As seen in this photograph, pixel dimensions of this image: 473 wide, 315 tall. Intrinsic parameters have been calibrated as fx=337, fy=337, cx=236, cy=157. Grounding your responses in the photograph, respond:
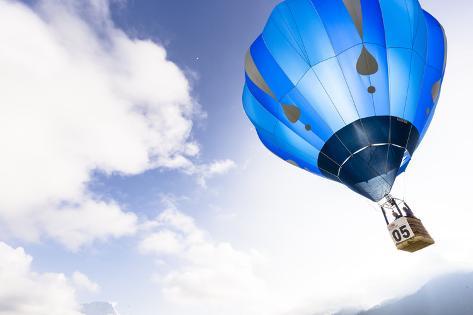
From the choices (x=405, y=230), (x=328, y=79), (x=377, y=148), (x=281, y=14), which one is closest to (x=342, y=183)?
(x=377, y=148)

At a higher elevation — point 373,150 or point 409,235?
point 373,150

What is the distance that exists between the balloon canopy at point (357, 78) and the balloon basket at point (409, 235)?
4.82 feet

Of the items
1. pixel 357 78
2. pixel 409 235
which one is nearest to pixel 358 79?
pixel 357 78

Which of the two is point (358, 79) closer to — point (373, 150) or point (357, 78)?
point (357, 78)

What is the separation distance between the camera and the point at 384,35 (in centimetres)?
1023

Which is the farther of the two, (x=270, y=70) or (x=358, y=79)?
(x=270, y=70)

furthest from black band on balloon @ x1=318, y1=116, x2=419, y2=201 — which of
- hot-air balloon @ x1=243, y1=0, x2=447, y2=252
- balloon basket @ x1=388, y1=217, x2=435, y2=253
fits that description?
balloon basket @ x1=388, y1=217, x2=435, y2=253

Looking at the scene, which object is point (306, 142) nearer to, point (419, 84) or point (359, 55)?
point (359, 55)

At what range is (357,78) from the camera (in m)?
10.2

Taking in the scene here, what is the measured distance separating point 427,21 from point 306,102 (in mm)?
5136

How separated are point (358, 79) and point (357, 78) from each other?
44 mm

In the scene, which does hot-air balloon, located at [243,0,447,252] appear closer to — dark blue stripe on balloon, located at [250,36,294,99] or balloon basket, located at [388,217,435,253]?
dark blue stripe on balloon, located at [250,36,294,99]

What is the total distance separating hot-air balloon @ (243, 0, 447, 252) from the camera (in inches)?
400

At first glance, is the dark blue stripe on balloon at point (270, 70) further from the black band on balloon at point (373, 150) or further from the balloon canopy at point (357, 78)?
the black band on balloon at point (373, 150)
